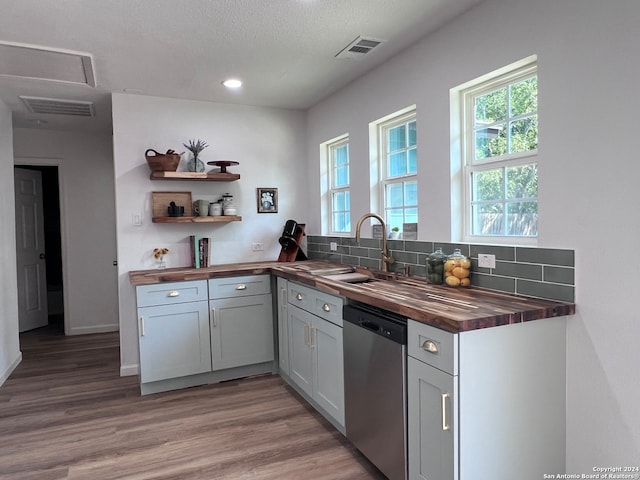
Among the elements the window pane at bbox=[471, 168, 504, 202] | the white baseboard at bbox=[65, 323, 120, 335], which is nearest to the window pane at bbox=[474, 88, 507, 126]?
the window pane at bbox=[471, 168, 504, 202]

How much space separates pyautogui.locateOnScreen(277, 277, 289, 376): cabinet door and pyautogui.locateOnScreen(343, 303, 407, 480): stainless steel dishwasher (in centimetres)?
106

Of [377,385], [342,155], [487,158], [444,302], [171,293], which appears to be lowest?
[377,385]

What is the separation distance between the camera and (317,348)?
9.37 feet

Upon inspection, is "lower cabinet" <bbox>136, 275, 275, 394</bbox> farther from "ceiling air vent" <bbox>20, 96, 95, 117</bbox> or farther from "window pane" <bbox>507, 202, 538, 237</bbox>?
"window pane" <bbox>507, 202, 538, 237</bbox>

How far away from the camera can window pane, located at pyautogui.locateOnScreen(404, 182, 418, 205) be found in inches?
119

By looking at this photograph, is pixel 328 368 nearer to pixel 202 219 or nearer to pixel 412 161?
pixel 412 161

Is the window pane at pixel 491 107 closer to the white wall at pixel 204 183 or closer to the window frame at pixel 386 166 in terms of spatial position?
the window frame at pixel 386 166

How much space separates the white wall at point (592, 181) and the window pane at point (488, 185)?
1.19ft

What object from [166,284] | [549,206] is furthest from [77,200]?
[549,206]

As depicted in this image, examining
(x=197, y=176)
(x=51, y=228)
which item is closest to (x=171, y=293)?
(x=197, y=176)

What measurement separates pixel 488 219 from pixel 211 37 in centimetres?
195

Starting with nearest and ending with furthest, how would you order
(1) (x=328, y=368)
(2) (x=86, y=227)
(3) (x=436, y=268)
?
(3) (x=436, y=268), (1) (x=328, y=368), (2) (x=86, y=227)

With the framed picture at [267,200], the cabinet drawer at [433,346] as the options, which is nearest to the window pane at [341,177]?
the framed picture at [267,200]

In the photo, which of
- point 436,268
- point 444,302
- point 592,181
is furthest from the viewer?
point 436,268
